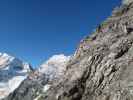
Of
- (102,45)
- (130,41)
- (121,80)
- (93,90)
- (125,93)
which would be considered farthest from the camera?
(102,45)

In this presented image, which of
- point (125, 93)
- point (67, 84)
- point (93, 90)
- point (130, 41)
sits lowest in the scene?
point (125, 93)

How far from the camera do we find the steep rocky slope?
30188 mm

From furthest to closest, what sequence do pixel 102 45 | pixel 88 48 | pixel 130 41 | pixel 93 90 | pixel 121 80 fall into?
pixel 88 48
pixel 102 45
pixel 130 41
pixel 93 90
pixel 121 80

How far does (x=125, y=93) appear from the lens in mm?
28078

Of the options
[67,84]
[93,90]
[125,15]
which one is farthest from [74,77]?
[125,15]

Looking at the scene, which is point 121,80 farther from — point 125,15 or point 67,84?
point 125,15

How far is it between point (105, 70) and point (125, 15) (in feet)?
37.4

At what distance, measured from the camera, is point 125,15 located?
4162cm

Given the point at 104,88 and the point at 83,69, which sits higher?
the point at 83,69

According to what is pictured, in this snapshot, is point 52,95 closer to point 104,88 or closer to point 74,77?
point 74,77

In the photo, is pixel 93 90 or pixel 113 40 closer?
pixel 93 90

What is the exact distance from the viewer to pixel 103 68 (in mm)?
33188

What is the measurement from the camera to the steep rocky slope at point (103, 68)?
30.2 metres

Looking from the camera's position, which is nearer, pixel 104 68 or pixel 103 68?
pixel 104 68
